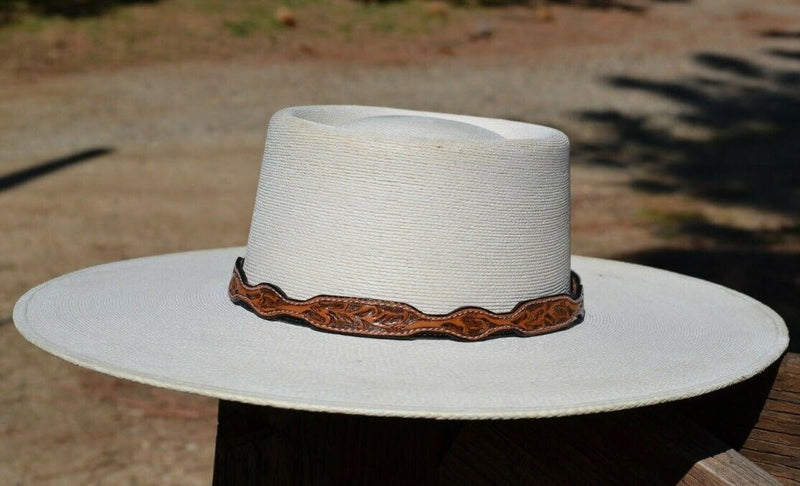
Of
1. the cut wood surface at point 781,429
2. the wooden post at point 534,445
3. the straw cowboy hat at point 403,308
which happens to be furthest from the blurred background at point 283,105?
the cut wood surface at point 781,429

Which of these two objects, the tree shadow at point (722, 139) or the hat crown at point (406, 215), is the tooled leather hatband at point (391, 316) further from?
the tree shadow at point (722, 139)

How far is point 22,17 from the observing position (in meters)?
12.1

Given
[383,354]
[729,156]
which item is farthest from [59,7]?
[383,354]

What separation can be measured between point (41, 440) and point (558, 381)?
2967mm

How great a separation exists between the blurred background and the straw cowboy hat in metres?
2.25

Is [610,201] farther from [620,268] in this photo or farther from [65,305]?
[65,305]

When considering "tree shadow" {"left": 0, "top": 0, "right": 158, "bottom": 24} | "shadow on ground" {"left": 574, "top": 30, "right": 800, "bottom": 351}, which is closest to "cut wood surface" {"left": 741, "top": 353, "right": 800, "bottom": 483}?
"shadow on ground" {"left": 574, "top": 30, "right": 800, "bottom": 351}

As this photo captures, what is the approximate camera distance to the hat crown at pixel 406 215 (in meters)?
1.83

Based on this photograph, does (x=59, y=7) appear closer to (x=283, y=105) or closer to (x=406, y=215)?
(x=283, y=105)

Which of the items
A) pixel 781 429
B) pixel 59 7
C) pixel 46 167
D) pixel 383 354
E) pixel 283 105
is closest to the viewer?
pixel 383 354

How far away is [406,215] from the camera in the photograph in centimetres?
183

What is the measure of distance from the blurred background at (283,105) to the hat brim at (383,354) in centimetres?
209

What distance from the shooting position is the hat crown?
183 cm

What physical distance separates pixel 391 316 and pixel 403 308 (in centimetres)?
2
